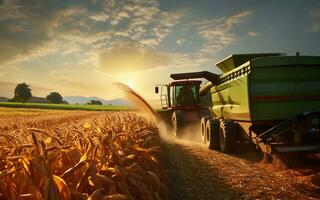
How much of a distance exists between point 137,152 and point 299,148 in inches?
199

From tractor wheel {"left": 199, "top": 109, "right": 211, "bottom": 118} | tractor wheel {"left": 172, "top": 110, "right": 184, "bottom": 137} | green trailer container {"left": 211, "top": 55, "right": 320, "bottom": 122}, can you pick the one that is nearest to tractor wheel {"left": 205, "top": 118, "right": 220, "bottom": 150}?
green trailer container {"left": 211, "top": 55, "right": 320, "bottom": 122}

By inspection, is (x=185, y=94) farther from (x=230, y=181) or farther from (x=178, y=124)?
(x=230, y=181)

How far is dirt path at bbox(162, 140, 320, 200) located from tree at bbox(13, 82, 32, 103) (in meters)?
112

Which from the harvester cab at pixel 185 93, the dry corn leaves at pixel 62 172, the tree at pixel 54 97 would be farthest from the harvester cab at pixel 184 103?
the tree at pixel 54 97

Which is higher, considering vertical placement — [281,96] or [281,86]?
[281,86]

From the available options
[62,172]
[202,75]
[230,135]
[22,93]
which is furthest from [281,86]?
[22,93]

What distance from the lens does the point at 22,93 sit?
113 m

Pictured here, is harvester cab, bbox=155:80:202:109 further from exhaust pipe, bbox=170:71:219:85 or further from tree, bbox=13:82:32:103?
tree, bbox=13:82:32:103

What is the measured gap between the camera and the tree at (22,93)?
11200 centimetres

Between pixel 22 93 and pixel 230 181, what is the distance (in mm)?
115360

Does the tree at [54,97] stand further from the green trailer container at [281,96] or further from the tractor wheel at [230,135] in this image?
the green trailer container at [281,96]

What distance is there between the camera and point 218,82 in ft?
39.1

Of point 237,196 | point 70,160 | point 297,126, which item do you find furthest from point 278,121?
point 70,160

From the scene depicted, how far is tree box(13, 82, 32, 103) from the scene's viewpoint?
112000mm
